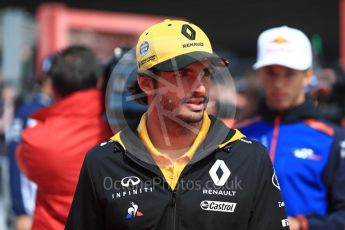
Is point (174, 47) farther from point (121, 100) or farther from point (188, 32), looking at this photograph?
point (121, 100)

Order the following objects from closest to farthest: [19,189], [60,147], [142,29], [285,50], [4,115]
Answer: [60,147] → [285,50] → [19,189] → [142,29] → [4,115]

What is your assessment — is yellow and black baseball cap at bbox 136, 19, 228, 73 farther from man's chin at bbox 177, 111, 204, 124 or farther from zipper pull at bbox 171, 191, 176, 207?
zipper pull at bbox 171, 191, 176, 207

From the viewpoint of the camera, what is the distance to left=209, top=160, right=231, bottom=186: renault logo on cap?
2.50 metres

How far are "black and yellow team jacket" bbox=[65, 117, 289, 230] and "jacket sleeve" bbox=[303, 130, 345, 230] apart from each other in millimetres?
817

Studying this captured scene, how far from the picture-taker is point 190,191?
8.16ft

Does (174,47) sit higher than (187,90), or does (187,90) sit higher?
(174,47)

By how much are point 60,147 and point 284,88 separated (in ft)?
3.95

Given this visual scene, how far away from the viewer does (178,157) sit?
2596mm

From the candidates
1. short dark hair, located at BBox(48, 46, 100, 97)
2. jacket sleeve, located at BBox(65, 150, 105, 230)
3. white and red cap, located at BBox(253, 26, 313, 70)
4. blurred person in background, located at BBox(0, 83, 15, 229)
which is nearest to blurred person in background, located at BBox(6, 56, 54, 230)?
short dark hair, located at BBox(48, 46, 100, 97)

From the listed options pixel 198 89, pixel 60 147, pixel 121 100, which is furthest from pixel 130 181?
pixel 60 147

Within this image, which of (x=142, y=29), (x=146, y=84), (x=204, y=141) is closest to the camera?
(x=204, y=141)

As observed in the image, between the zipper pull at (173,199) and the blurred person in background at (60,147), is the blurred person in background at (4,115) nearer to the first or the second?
the blurred person in background at (60,147)

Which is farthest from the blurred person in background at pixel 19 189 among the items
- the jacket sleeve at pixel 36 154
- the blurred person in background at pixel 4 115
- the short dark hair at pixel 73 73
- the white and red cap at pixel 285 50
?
the blurred person in background at pixel 4 115

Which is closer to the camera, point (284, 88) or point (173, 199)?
point (173, 199)
